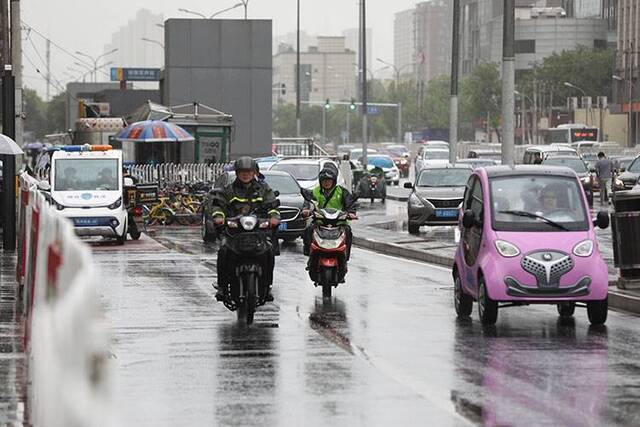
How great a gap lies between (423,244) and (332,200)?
11.3 metres

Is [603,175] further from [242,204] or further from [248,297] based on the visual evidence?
[248,297]

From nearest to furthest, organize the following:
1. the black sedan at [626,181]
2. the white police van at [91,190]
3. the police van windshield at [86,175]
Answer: the white police van at [91,190]
the police van windshield at [86,175]
the black sedan at [626,181]

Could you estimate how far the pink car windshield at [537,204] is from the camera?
55.3 feet

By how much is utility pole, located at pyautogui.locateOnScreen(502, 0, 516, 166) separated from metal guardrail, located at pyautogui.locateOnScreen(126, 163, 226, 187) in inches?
754

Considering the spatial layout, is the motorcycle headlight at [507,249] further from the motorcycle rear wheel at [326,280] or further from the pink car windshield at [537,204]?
the motorcycle rear wheel at [326,280]

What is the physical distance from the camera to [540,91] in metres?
152

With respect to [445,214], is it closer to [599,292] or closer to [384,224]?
[384,224]

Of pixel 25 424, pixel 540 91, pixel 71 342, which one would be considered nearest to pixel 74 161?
pixel 25 424

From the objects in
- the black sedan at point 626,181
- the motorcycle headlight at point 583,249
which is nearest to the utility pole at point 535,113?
the black sedan at point 626,181

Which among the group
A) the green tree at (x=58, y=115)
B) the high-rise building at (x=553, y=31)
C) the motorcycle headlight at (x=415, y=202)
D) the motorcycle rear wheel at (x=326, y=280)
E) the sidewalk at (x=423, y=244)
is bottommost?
the green tree at (x=58, y=115)

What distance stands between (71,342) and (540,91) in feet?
491

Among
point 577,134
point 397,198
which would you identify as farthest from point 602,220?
point 577,134

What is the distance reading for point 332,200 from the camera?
20125mm

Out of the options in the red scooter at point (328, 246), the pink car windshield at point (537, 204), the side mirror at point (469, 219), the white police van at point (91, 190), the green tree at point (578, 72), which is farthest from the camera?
the green tree at point (578, 72)
